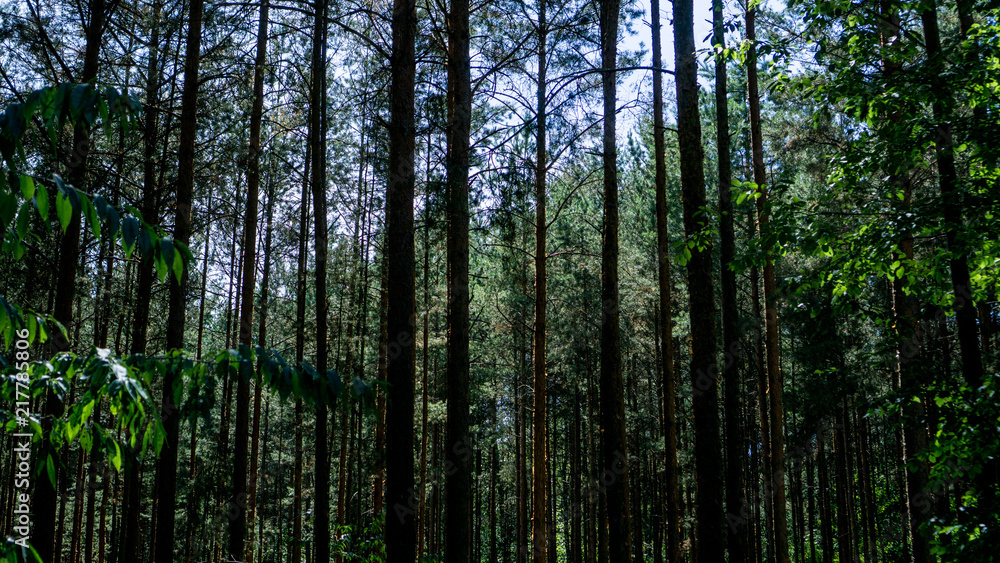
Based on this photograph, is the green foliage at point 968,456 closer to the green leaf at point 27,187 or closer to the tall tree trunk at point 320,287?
the green leaf at point 27,187

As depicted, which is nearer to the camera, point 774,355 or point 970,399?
point 970,399

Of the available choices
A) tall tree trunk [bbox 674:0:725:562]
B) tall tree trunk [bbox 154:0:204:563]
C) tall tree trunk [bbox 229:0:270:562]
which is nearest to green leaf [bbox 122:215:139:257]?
tall tree trunk [bbox 674:0:725:562]

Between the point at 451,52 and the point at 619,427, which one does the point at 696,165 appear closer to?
the point at 451,52

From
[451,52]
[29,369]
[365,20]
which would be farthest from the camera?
[365,20]

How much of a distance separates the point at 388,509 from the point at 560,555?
125 ft

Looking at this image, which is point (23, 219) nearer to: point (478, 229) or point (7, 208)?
point (7, 208)

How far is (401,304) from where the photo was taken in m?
6.17

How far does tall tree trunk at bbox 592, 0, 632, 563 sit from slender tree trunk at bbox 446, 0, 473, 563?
2323 mm

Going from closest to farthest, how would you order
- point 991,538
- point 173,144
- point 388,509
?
point 991,538
point 388,509
point 173,144

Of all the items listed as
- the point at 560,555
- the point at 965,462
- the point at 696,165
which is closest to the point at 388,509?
the point at 696,165

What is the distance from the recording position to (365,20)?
1073 centimetres

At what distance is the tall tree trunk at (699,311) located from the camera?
5.68m

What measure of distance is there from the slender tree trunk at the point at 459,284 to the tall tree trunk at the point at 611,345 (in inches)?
91.4

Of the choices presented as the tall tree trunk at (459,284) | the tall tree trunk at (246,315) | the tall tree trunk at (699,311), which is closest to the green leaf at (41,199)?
the tall tree trunk at (699,311)
